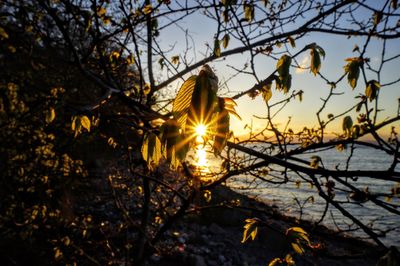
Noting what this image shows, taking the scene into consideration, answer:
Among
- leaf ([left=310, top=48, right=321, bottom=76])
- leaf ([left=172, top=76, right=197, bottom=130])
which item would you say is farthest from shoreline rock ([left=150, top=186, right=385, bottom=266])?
leaf ([left=172, top=76, right=197, bottom=130])

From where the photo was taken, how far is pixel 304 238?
196cm

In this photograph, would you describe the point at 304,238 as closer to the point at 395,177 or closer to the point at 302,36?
the point at 395,177

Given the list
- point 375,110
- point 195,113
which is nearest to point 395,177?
point 195,113

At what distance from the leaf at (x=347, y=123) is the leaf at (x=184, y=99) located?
2.64 metres

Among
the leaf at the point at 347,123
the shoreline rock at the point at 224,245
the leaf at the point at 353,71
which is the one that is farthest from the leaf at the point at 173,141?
the shoreline rock at the point at 224,245

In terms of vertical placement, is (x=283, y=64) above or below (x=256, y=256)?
above

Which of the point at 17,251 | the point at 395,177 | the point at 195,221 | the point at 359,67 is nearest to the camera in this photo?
the point at 395,177

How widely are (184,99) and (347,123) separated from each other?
2.74 m

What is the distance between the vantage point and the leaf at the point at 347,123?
10.2 ft

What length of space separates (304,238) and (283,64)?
1.19 m

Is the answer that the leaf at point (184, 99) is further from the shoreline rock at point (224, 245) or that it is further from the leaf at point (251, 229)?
the shoreline rock at point (224, 245)

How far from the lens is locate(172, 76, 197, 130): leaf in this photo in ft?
3.14

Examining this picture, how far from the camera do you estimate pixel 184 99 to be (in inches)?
38.1

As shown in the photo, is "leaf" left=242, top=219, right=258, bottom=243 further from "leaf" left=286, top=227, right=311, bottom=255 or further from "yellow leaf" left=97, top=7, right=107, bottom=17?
"yellow leaf" left=97, top=7, right=107, bottom=17
